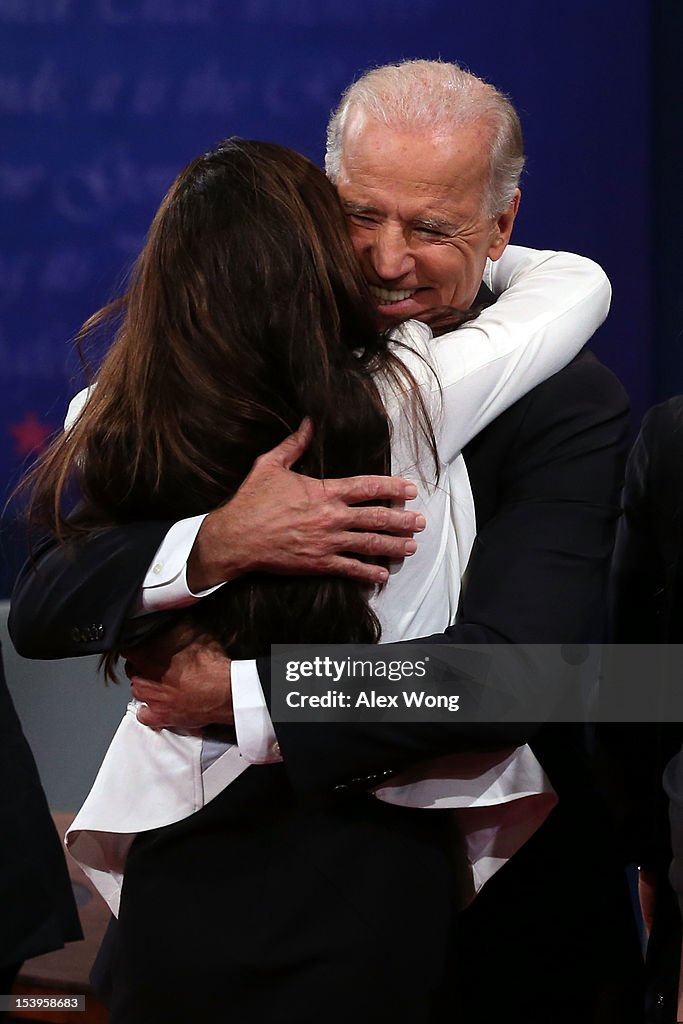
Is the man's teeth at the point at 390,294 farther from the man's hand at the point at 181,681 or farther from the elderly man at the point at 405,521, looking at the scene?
the man's hand at the point at 181,681

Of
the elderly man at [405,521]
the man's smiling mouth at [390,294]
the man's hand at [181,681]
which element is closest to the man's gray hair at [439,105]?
the elderly man at [405,521]

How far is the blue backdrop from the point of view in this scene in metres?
2.06

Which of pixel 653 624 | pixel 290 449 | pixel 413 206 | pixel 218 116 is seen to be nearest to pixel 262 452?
pixel 290 449

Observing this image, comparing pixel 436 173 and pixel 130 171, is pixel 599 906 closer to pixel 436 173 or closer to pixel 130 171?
pixel 436 173

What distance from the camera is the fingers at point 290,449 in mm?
1116

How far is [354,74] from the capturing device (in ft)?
7.09

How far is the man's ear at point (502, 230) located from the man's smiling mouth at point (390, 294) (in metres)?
0.12

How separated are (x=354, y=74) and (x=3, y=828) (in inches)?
60.0

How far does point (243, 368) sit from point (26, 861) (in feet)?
1.96

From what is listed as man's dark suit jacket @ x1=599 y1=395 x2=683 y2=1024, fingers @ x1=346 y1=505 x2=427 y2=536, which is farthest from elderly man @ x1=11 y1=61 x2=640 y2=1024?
man's dark suit jacket @ x1=599 y1=395 x2=683 y2=1024

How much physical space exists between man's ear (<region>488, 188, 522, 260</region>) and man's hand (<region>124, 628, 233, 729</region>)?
59 cm

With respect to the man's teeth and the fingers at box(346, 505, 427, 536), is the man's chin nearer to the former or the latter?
the man's teeth

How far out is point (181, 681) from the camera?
1.15 meters

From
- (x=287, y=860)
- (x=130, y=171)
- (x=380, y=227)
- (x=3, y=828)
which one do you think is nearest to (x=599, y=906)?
(x=287, y=860)
